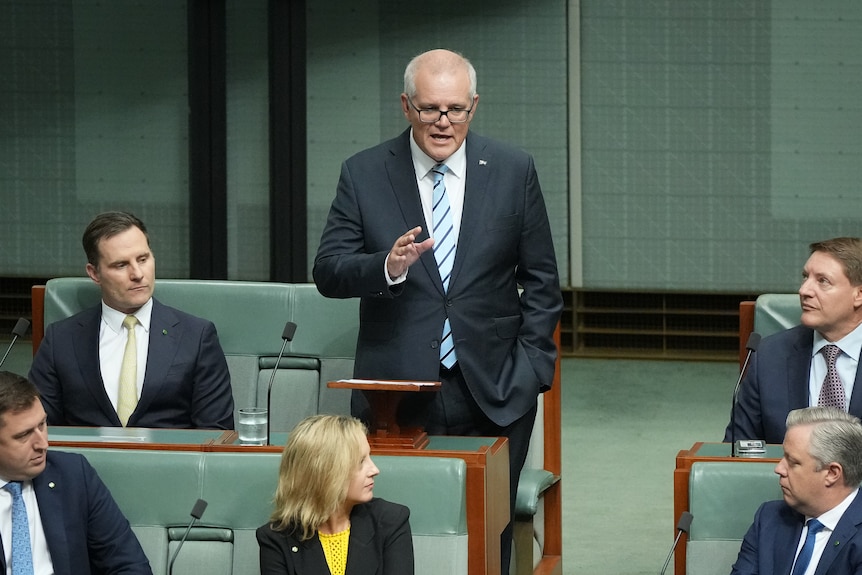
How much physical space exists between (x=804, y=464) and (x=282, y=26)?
5346 millimetres

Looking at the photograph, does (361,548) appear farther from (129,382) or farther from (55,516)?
(129,382)

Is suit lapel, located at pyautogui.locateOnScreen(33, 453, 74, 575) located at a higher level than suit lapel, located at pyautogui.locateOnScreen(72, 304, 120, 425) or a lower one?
lower

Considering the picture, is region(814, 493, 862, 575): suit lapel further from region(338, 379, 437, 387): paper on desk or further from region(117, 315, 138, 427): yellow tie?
region(117, 315, 138, 427): yellow tie

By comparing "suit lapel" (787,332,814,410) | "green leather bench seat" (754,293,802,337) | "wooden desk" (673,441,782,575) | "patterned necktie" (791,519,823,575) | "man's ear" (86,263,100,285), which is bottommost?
"patterned necktie" (791,519,823,575)

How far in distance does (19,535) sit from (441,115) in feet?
4.54

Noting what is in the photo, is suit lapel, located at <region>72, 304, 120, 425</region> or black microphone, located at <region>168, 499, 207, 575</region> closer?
black microphone, located at <region>168, 499, 207, 575</region>

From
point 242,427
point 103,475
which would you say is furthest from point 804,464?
point 103,475

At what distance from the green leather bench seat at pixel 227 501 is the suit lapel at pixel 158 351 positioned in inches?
29.0

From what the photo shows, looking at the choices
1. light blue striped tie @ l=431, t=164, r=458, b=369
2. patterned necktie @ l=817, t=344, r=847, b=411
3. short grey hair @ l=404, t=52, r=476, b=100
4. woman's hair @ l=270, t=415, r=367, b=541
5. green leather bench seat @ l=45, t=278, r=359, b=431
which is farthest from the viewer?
green leather bench seat @ l=45, t=278, r=359, b=431

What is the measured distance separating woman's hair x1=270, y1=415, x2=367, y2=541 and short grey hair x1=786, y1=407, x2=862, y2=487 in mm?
1013

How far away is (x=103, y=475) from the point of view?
131 inches

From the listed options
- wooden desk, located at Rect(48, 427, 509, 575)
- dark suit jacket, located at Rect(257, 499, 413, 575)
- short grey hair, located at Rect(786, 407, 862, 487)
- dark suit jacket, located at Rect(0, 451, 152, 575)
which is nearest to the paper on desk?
wooden desk, located at Rect(48, 427, 509, 575)

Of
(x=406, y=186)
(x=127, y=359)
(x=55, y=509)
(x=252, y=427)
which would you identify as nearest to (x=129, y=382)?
(x=127, y=359)

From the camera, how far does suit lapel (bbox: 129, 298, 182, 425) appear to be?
4070 millimetres
